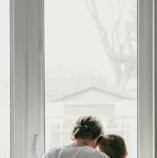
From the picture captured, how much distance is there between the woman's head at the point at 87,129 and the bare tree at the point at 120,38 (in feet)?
1.06

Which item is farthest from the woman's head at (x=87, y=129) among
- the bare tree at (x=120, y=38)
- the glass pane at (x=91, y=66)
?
the bare tree at (x=120, y=38)

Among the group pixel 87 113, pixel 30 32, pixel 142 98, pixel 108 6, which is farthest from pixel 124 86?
pixel 30 32

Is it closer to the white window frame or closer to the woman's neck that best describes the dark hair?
the woman's neck

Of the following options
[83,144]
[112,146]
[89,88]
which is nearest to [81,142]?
[83,144]

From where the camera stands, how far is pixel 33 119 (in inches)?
71.9

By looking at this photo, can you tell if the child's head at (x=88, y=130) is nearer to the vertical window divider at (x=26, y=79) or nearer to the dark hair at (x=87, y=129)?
the dark hair at (x=87, y=129)

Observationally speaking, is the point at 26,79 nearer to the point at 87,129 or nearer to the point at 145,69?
the point at 87,129

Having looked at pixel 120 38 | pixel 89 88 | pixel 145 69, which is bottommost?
pixel 89 88

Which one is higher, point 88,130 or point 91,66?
point 91,66

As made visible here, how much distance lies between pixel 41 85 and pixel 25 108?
15 cm

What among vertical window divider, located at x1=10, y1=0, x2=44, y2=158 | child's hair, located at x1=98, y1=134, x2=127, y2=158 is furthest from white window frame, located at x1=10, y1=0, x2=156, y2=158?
child's hair, located at x1=98, y1=134, x2=127, y2=158

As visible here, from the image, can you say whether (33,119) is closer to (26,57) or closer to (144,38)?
(26,57)
